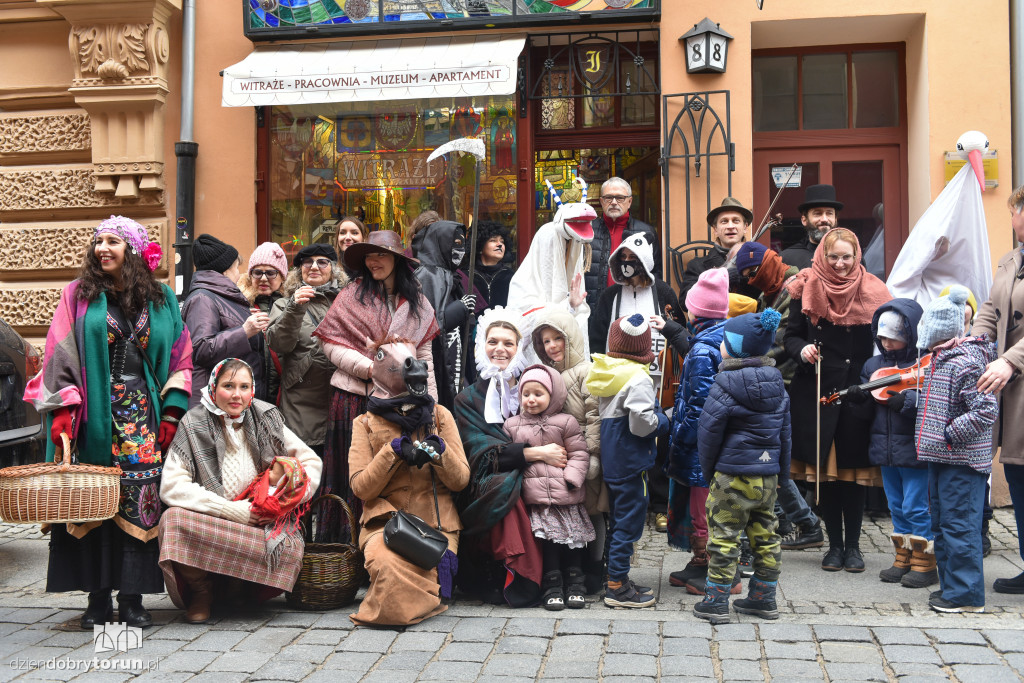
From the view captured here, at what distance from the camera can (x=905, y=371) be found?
5336mm

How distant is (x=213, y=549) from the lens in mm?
4727

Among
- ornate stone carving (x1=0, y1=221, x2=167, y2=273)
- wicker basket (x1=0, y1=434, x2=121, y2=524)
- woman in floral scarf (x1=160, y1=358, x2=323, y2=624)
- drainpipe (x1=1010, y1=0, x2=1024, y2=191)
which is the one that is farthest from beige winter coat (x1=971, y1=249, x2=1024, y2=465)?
ornate stone carving (x1=0, y1=221, x2=167, y2=273)

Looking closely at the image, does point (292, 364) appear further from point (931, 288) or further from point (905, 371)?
point (931, 288)

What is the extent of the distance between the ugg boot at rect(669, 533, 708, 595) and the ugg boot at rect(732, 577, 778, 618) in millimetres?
511

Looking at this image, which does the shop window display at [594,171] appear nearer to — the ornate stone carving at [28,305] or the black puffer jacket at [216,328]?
the black puffer jacket at [216,328]

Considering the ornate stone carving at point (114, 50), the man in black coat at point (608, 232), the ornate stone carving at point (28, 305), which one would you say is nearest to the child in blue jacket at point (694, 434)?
the man in black coat at point (608, 232)

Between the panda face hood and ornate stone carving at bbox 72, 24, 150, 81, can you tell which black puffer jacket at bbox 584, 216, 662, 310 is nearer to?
the panda face hood

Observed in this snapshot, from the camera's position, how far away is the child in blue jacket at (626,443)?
4930 millimetres

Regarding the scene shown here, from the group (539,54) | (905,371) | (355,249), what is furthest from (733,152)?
(355,249)

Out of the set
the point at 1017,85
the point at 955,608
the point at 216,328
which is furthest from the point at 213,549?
the point at 1017,85

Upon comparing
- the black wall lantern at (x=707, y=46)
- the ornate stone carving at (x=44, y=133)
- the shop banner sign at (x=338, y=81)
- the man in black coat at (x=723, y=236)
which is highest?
the black wall lantern at (x=707, y=46)

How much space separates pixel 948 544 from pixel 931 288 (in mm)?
2057

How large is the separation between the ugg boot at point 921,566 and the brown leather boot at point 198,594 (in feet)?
11.6

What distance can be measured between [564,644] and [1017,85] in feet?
19.3
